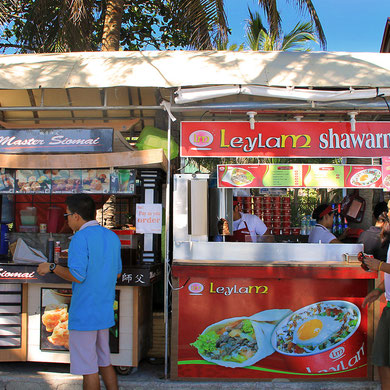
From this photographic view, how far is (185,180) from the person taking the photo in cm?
441

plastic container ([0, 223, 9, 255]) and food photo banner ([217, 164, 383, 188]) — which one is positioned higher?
food photo banner ([217, 164, 383, 188])

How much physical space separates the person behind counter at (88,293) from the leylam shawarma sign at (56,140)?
1.14 meters

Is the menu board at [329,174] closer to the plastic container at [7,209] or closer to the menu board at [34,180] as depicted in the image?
the menu board at [34,180]

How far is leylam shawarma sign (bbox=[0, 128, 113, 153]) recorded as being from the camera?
15.1ft

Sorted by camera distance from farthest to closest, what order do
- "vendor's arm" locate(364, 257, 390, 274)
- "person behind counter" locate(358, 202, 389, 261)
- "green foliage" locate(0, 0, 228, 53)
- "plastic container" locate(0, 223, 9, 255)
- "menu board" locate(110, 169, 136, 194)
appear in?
"green foliage" locate(0, 0, 228, 53) → "plastic container" locate(0, 223, 9, 255) → "menu board" locate(110, 169, 136, 194) → "person behind counter" locate(358, 202, 389, 261) → "vendor's arm" locate(364, 257, 390, 274)

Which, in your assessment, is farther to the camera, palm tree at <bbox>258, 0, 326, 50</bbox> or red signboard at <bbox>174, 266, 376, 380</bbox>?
palm tree at <bbox>258, 0, 326, 50</bbox>

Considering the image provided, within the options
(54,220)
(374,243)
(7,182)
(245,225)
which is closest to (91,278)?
(7,182)

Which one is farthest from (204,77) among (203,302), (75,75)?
(203,302)

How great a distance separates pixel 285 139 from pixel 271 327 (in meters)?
1.93

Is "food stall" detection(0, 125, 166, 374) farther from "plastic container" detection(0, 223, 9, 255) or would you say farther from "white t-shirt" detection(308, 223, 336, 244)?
"white t-shirt" detection(308, 223, 336, 244)

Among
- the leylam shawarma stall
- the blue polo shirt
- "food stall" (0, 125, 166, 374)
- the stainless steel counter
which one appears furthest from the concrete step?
the stainless steel counter

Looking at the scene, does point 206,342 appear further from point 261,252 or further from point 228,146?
point 228,146

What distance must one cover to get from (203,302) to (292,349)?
3.24ft

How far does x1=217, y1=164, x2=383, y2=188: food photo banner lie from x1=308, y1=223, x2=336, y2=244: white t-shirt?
719 mm
